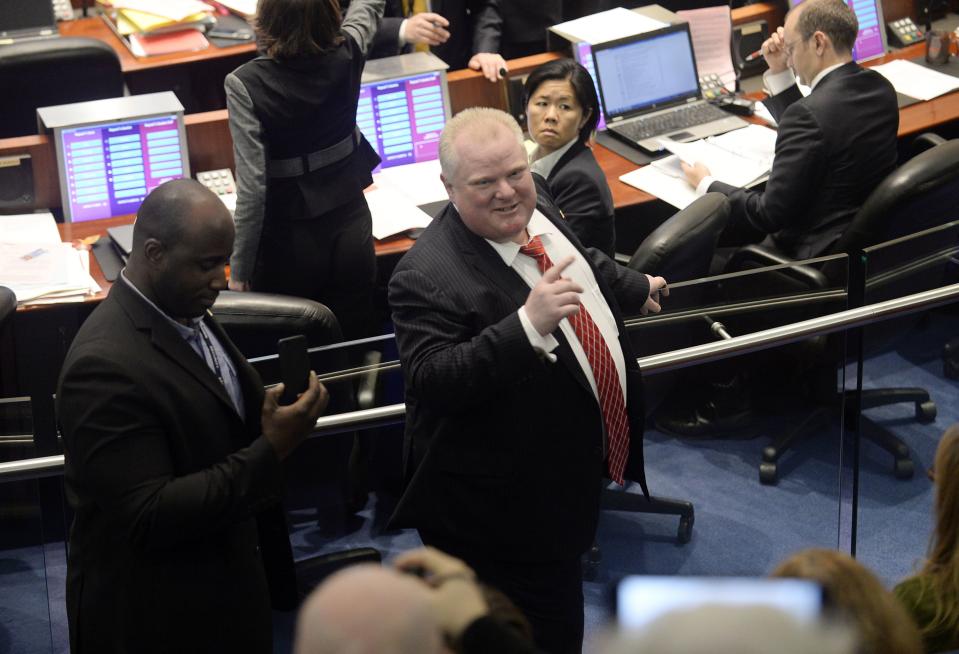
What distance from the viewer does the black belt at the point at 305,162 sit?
376 cm

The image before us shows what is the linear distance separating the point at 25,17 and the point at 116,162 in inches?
73.5

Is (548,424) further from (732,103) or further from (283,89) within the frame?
(732,103)

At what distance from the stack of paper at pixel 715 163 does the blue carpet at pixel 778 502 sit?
1236 mm

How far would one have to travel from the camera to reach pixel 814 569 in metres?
1.49

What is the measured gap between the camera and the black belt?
12.3 ft

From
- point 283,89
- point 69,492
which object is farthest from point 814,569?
point 283,89

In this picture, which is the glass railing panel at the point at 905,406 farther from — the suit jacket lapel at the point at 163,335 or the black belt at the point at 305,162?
the suit jacket lapel at the point at 163,335

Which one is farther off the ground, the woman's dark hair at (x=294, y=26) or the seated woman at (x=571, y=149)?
the woman's dark hair at (x=294, y=26)

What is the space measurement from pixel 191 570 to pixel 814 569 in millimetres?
1112

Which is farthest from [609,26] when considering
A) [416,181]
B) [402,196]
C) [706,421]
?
[706,421]

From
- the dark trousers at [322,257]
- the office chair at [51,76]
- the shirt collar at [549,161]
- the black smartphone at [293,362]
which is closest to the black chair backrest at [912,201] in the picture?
the shirt collar at [549,161]

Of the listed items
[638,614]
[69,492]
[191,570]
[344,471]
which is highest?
[638,614]

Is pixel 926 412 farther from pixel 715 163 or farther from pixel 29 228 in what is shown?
pixel 29 228

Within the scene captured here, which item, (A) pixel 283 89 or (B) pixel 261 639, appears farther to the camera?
(A) pixel 283 89
